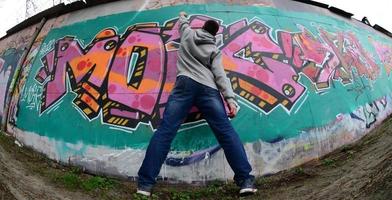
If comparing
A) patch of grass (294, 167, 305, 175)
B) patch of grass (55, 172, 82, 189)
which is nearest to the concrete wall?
patch of grass (294, 167, 305, 175)

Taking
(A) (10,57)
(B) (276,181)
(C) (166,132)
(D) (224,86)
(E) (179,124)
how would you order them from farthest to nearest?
(A) (10,57) → (B) (276,181) → (D) (224,86) → (E) (179,124) → (C) (166,132)

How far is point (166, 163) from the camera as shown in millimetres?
6895

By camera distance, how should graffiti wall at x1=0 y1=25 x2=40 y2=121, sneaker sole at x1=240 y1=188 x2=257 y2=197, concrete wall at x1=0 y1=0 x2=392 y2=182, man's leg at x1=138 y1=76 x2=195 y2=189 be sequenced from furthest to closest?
graffiti wall at x1=0 y1=25 x2=40 y2=121 → concrete wall at x1=0 y1=0 x2=392 y2=182 → sneaker sole at x1=240 y1=188 x2=257 y2=197 → man's leg at x1=138 y1=76 x2=195 y2=189

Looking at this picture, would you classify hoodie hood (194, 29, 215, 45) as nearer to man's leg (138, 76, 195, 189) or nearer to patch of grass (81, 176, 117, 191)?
man's leg (138, 76, 195, 189)

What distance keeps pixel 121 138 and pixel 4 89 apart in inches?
169

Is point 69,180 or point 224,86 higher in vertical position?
point 224,86

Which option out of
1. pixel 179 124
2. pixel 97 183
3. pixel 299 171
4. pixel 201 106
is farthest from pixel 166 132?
pixel 299 171

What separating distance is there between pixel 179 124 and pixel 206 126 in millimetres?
837

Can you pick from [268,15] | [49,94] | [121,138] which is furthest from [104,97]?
[268,15]

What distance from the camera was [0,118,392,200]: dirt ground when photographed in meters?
5.43

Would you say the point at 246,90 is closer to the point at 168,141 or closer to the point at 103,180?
the point at 168,141

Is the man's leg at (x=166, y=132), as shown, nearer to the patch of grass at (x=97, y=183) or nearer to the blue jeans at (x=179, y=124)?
the blue jeans at (x=179, y=124)

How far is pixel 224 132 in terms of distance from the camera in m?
6.15

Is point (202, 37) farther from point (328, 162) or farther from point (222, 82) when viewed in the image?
point (328, 162)
